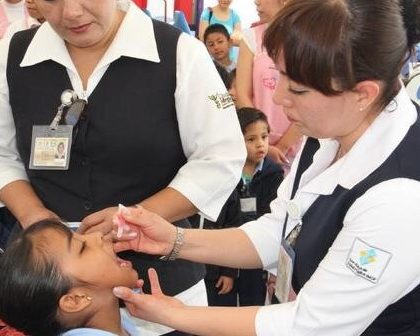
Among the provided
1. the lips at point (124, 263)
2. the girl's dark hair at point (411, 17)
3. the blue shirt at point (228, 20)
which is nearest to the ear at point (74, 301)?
the lips at point (124, 263)

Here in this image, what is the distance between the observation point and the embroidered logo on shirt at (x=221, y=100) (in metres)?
1.48

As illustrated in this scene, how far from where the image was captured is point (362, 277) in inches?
40.5

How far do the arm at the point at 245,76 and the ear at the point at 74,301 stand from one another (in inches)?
73.0

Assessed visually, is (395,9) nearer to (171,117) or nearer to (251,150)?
(171,117)

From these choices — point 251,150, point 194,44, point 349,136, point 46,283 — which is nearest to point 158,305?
point 46,283

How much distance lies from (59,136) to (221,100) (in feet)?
1.40

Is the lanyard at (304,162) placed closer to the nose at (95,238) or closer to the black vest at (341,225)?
the black vest at (341,225)

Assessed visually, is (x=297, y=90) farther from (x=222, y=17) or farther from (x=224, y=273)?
(x=222, y=17)

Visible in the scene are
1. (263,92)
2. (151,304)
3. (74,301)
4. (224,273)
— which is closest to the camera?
(151,304)

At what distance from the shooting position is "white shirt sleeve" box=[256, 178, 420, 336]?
0.99 meters

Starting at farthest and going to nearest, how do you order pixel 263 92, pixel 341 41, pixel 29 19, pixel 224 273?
pixel 29 19 → pixel 263 92 → pixel 224 273 → pixel 341 41

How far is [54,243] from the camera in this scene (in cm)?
134

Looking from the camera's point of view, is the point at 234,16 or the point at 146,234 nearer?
the point at 146,234

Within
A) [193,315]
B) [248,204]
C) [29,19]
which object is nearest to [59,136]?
[193,315]
